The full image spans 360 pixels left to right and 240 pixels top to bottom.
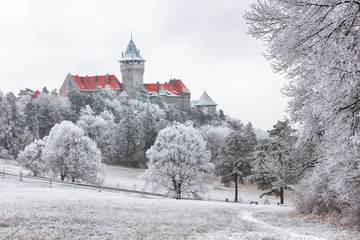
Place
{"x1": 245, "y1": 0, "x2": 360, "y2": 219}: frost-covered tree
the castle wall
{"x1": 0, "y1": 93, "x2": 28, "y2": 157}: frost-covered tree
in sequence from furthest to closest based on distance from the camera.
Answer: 1. the castle wall
2. {"x1": 0, "y1": 93, "x2": 28, "y2": 157}: frost-covered tree
3. {"x1": 245, "y1": 0, "x2": 360, "y2": 219}: frost-covered tree

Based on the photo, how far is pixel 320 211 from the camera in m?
15.7

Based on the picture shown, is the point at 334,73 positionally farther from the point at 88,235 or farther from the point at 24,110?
the point at 24,110

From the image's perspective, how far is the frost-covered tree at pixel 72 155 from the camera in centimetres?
5269

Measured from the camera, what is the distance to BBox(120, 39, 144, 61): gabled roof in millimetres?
130875

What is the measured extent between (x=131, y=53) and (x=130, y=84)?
12403 millimetres

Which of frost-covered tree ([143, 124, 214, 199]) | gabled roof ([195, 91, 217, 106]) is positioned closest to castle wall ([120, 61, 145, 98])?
gabled roof ([195, 91, 217, 106])

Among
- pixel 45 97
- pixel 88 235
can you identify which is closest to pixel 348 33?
pixel 88 235

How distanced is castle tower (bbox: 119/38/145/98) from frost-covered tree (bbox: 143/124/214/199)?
82.0 m

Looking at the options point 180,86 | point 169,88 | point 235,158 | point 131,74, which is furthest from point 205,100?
point 235,158

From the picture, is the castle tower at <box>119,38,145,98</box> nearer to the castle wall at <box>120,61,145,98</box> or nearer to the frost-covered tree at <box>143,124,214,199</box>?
the castle wall at <box>120,61,145,98</box>

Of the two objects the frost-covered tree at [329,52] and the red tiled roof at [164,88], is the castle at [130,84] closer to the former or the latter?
the red tiled roof at [164,88]

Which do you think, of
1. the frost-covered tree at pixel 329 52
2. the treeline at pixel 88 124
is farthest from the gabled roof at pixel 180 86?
the frost-covered tree at pixel 329 52

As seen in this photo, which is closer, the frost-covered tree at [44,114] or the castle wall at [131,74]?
the frost-covered tree at [44,114]

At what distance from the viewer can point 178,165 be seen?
44.7 metres
